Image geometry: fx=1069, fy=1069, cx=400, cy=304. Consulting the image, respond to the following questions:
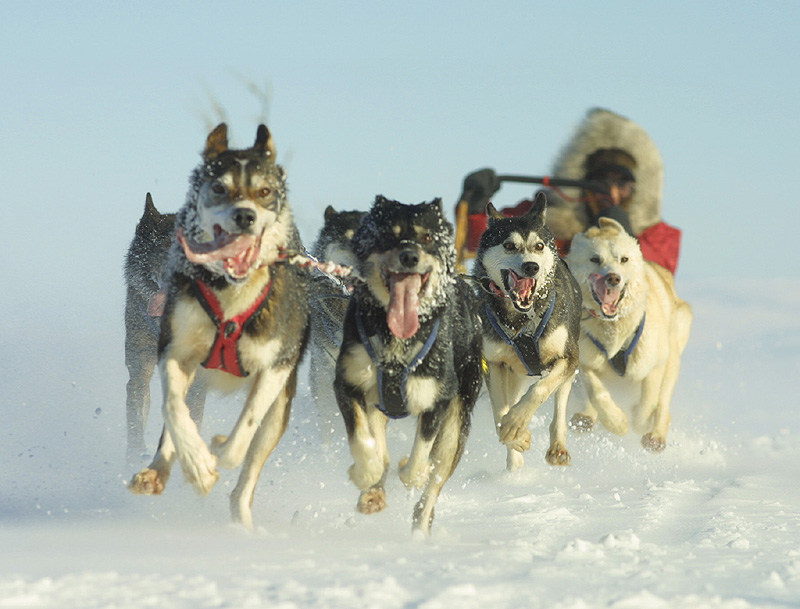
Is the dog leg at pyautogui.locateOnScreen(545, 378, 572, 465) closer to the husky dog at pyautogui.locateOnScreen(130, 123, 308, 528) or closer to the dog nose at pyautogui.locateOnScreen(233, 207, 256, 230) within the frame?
the husky dog at pyautogui.locateOnScreen(130, 123, 308, 528)

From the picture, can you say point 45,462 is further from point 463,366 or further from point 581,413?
point 581,413

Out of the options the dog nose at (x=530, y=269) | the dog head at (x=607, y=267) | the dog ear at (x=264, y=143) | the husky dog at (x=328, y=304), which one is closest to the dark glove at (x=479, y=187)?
the dog head at (x=607, y=267)

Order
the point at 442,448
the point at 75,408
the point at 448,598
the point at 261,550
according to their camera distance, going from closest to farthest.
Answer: the point at 448,598 < the point at 261,550 < the point at 442,448 < the point at 75,408

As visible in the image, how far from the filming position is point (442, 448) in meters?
4.43

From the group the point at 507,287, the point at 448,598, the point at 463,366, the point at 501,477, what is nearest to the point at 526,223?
the point at 507,287

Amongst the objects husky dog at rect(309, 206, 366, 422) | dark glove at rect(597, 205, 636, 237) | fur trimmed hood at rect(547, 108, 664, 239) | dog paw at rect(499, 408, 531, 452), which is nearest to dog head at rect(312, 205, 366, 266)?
husky dog at rect(309, 206, 366, 422)

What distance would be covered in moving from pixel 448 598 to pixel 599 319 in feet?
12.3

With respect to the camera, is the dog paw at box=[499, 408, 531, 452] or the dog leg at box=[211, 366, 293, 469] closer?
the dog leg at box=[211, 366, 293, 469]

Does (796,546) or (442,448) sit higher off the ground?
(442,448)

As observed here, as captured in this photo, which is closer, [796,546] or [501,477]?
[796,546]

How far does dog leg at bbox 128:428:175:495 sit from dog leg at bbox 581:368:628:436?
10.1ft

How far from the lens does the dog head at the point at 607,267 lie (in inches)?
249

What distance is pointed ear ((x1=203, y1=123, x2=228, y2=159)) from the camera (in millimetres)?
4051

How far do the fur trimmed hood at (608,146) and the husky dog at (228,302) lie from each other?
4407 mm
